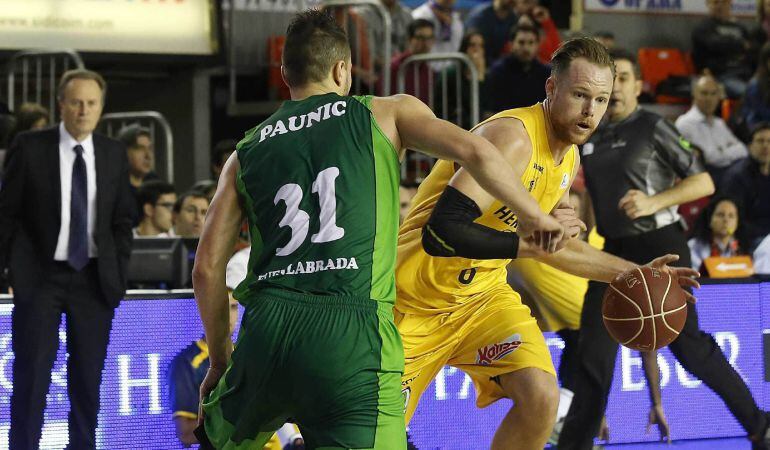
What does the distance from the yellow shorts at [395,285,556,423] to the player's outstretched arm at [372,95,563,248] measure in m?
1.23

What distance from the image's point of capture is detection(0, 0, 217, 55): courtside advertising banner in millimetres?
10938

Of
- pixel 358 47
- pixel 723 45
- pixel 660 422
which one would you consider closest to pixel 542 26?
pixel 723 45

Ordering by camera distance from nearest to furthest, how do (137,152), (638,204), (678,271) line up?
(678,271) → (638,204) → (137,152)

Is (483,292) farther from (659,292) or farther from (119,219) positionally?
(119,219)

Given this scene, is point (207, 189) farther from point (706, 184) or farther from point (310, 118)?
point (310, 118)

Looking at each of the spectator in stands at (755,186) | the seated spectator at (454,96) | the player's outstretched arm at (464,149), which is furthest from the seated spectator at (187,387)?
the spectator in stands at (755,186)

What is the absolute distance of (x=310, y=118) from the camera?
382 centimetres

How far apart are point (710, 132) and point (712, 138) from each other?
67mm

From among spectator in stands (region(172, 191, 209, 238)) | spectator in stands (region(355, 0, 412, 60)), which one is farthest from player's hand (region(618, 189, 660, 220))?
spectator in stands (region(355, 0, 412, 60))

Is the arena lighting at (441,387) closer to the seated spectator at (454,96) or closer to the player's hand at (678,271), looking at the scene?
the player's hand at (678,271)

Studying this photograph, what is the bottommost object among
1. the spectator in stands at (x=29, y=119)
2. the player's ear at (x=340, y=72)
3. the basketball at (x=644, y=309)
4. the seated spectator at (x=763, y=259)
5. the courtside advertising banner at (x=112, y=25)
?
the seated spectator at (x=763, y=259)

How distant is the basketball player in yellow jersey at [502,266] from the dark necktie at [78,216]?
6.29 ft

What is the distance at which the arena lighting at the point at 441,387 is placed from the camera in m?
6.55

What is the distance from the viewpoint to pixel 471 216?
4.53m
